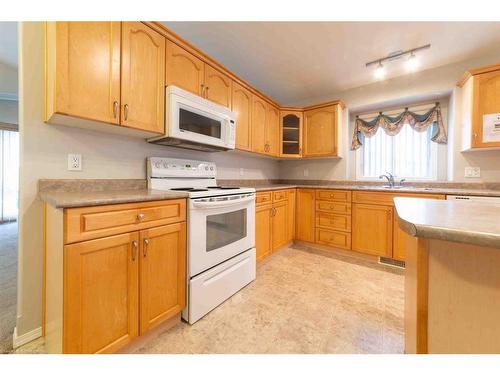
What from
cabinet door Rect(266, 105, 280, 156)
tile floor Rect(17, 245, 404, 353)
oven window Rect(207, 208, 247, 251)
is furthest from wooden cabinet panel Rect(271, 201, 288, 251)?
cabinet door Rect(266, 105, 280, 156)

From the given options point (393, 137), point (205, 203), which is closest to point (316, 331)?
point (205, 203)

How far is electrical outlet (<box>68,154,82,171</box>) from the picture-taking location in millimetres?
1401

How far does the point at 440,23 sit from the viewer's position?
185cm

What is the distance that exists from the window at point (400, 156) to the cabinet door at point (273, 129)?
135cm

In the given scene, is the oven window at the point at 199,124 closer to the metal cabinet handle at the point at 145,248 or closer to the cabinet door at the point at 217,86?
the cabinet door at the point at 217,86

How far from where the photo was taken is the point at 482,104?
2104 mm

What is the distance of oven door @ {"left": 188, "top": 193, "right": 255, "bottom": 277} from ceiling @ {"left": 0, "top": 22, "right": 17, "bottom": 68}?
2.56m

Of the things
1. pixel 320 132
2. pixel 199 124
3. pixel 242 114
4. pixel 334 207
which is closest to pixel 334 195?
pixel 334 207

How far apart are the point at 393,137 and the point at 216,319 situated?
132 inches

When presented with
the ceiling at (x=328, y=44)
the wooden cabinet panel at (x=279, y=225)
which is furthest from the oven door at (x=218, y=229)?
the ceiling at (x=328, y=44)

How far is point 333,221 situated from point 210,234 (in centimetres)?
184

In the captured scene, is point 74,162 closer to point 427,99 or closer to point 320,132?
point 320,132
